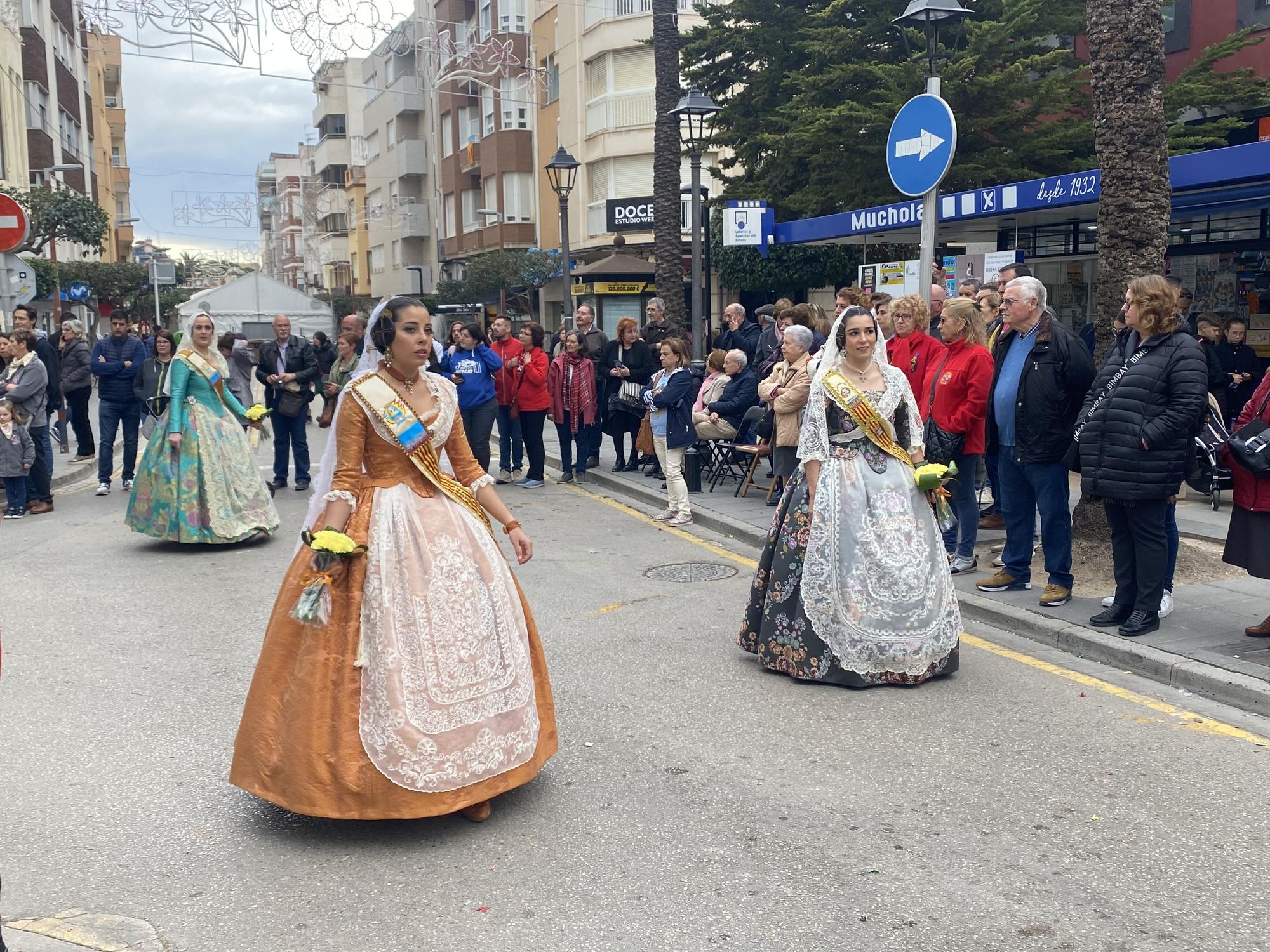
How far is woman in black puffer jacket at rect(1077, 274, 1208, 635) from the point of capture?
→ 6102 mm

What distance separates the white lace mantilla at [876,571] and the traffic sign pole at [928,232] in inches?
112

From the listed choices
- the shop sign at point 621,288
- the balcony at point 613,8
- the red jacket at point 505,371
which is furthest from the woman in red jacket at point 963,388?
the balcony at point 613,8

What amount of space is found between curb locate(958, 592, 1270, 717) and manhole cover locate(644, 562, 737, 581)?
1.90 m

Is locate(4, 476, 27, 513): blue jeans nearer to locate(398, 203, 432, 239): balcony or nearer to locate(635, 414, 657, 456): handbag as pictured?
locate(635, 414, 657, 456): handbag

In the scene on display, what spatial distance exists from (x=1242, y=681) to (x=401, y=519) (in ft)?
13.3

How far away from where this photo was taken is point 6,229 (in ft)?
44.8

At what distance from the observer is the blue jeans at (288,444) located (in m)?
13.0

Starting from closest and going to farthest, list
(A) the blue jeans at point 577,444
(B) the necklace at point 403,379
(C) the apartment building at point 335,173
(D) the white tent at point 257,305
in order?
(B) the necklace at point 403,379 → (A) the blue jeans at point 577,444 → (D) the white tent at point 257,305 → (C) the apartment building at point 335,173

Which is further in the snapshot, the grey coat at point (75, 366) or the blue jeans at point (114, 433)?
the grey coat at point (75, 366)

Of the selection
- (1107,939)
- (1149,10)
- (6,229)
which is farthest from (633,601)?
(6,229)

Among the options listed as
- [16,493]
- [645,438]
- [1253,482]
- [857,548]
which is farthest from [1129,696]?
[16,493]

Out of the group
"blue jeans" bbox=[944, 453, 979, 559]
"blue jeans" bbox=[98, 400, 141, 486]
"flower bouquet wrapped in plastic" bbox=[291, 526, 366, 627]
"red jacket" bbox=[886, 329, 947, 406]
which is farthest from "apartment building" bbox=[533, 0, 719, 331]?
"flower bouquet wrapped in plastic" bbox=[291, 526, 366, 627]

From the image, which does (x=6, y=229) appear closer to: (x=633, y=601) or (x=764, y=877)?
(x=633, y=601)

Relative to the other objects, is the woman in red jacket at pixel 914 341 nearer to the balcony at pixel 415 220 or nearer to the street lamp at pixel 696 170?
the street lamp at pixel 696 170
